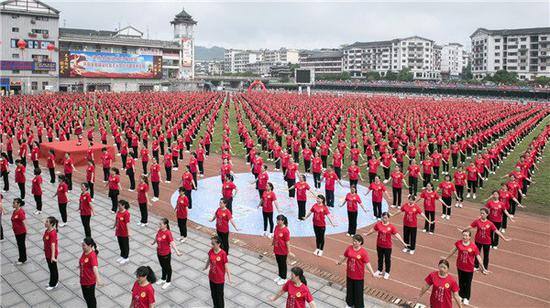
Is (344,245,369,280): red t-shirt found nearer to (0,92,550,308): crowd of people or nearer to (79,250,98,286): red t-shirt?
(0,92,550,308): crowd of people

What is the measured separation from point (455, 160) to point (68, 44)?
60669 mm

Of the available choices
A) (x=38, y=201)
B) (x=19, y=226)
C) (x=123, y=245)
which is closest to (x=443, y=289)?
(x=123, y=245)

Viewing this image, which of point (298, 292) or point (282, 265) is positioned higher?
point (298, 292)

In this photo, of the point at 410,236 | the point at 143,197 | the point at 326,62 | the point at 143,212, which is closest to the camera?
the point at 410,236

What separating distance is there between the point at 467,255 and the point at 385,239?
1.39 metres

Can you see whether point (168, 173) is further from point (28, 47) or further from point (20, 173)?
point (28, 47)

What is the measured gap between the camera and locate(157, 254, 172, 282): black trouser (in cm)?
724

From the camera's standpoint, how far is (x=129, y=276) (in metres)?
7.81

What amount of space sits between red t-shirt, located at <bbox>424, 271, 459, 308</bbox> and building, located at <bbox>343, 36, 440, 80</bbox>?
98393 millimetres

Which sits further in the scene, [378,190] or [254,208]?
[254,208]

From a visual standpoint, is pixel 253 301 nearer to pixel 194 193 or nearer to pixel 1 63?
pixel 194 193

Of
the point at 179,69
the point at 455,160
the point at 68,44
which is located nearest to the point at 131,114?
the point at 455,160

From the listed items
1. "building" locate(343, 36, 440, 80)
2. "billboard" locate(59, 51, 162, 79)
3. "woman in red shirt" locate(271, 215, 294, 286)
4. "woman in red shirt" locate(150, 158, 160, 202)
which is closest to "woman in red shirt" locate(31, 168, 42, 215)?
"woman in red shirt" locate(150, 158, 160, 202)

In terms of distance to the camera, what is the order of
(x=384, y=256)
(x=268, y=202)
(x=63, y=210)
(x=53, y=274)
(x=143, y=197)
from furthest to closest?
(x=63, y=210), (x=143, y=197), (x=268, y=202), (x=384, y=256), (x=53, y=274)
